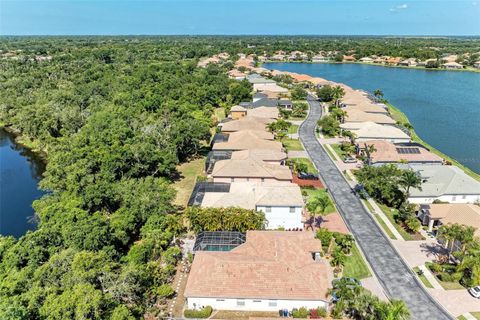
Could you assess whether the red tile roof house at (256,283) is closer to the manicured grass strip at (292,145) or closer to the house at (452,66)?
the manicured grass strip at (292,145)

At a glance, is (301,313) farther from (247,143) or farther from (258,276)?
(247,143)

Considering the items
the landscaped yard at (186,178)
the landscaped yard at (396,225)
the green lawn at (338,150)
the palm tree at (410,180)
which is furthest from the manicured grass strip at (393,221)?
the landscaped yard at (186,178)

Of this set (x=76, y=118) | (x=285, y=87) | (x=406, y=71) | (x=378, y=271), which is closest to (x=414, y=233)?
(x=378, y=271)

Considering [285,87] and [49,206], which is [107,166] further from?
[285,87]

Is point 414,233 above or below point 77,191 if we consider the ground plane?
below

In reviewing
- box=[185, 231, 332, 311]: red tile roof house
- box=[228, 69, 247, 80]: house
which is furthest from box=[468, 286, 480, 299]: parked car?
box=[228, 69, 247, 80]: house

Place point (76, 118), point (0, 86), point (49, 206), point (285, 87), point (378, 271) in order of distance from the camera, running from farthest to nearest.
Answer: point (285, 87), point (0, 86), point (76, 118), point (49, 206), point (378, 271)

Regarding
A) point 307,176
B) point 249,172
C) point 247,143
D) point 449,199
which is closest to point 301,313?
point 249,172
